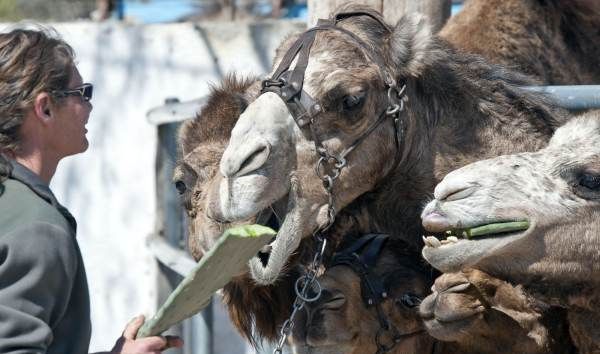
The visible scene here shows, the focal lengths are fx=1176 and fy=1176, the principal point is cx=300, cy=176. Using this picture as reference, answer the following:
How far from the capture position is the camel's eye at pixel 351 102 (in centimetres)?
351

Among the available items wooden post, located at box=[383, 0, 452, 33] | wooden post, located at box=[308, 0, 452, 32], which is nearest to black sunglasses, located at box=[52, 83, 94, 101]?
wooden post, located at box=[308, 0, 452, 32]

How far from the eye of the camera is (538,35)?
5.11 meters

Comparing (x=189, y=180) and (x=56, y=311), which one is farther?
(x=189, y=180)

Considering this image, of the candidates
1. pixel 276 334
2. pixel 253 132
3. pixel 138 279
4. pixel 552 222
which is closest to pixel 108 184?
pixel 138 279

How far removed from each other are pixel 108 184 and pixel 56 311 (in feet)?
14.3

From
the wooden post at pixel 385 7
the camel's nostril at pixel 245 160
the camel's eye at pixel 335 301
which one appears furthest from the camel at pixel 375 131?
the wooden post at pixel 385 7

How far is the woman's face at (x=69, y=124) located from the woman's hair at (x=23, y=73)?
0.04 metres

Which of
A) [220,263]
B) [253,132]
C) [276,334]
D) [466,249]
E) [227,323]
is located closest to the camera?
[220,263]

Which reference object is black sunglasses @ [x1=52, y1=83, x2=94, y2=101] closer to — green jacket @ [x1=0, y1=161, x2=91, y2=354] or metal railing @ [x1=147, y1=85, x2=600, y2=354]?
green jacket @ [x1=0, y1=161, x2=91, y2=354]

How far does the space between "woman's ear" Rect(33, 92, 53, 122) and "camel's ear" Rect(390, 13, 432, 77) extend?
107cm

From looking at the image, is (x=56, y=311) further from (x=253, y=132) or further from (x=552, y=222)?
(x=552, y=222)

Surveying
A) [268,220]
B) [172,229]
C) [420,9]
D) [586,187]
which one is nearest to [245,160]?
[268,220]

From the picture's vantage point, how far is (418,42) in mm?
3703

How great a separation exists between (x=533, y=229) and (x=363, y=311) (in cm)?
76
